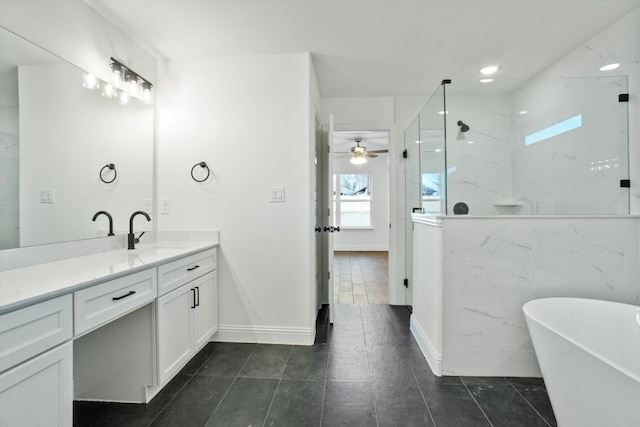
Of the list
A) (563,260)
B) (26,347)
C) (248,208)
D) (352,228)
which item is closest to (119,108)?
(248,208)

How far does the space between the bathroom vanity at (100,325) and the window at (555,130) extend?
289 centimetres

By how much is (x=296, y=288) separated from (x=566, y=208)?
2166 mm

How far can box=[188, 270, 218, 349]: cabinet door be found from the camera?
202 centimetres

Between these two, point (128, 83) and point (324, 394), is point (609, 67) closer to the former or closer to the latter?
point (324, 394)

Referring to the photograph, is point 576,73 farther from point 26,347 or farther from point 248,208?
point 26,347

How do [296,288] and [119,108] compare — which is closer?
[119,108]

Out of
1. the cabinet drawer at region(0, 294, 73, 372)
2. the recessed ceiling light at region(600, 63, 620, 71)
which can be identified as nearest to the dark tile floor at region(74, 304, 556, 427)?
the cabinet drawer at region(0, 294, 73, 372)

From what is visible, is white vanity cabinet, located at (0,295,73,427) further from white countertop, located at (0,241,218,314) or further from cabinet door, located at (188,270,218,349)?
cabinet door, located at (188,270,218,349)

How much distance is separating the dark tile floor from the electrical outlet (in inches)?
46.7

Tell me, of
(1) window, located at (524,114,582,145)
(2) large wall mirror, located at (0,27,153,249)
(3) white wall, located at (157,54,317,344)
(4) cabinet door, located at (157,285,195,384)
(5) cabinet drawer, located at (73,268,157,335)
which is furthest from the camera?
(3) white wall, located at (157,54,317,344)

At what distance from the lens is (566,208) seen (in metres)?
2.08

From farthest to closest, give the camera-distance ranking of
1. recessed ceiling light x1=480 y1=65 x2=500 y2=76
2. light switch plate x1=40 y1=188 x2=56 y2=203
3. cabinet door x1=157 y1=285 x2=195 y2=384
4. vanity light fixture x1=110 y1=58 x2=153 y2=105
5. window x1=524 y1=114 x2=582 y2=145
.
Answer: recessed ceiling light x1=480 y1=65 x2=500 y2=76
window x1=524 y1=114 x2=582 y2=145
vanity light fixture x1=110 y1=58 x2=153 y2=105
cabinet door x1=157 y1=285 x2=195 y2=384
light switch plate x1=40 y1=188 x2=56 y2=203

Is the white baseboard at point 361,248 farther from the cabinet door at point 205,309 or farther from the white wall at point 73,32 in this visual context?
the white wall at point 73,32

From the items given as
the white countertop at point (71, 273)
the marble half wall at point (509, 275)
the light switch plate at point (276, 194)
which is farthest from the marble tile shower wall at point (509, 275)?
the white countertop at point (71, 273)
